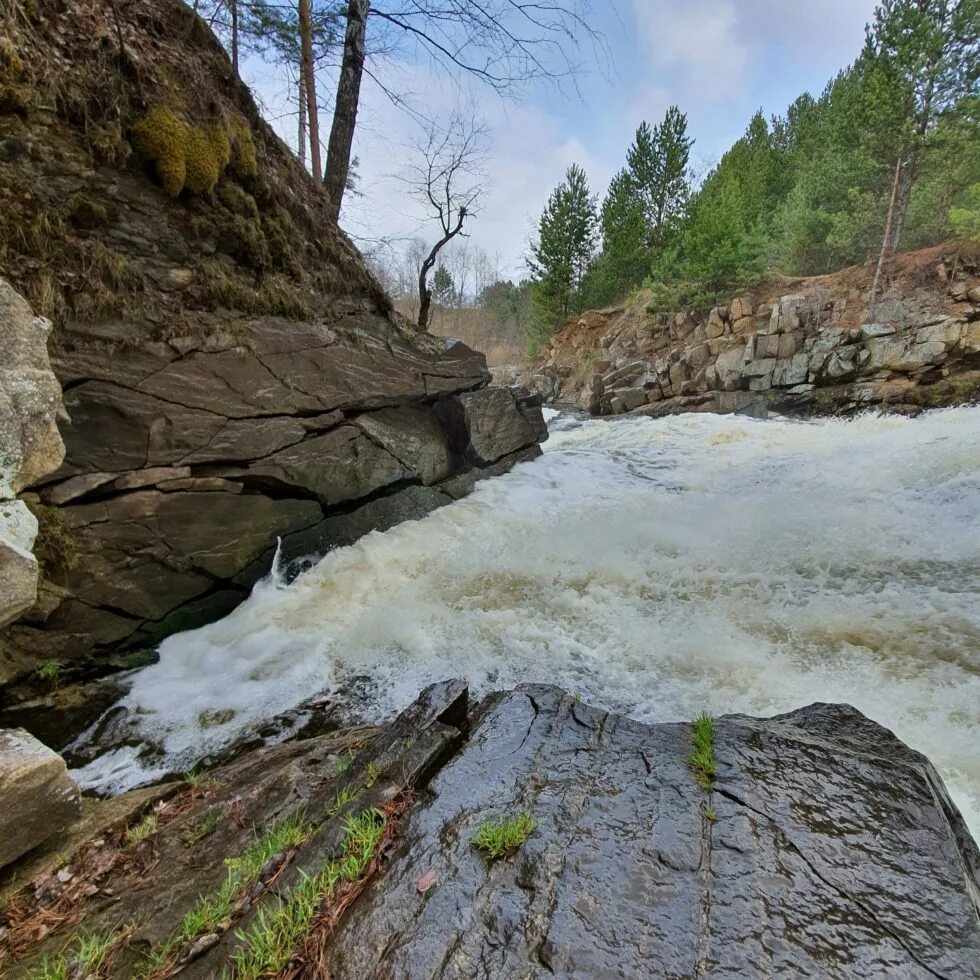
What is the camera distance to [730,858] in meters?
1.85

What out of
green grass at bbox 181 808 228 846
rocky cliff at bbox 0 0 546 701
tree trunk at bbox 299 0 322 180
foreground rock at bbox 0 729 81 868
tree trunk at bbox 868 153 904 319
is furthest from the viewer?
tree trunk at bbox 868 153 904 319

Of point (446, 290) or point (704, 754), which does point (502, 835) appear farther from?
point (446, 290)

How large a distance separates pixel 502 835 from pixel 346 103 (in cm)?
935

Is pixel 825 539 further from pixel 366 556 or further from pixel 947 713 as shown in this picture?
pixel 366 556

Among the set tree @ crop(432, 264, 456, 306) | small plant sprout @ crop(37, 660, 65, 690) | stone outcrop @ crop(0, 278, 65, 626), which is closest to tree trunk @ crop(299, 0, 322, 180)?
stone outcrop @ crop(0, 278, 65, 626)

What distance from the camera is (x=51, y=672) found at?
3.91 meters

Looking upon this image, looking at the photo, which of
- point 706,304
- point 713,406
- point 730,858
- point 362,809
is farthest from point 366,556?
point 706,304

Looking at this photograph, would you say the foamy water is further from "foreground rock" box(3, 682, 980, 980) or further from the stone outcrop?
the stone outcrop

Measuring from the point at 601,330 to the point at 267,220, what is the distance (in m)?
26.2

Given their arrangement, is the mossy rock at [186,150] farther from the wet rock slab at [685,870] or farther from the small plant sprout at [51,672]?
the wet rock slab at [685,870]

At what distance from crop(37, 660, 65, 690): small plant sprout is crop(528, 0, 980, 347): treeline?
79.0ft

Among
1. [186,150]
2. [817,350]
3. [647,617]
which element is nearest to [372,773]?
[647,617]

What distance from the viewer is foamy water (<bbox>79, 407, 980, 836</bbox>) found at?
349 cm

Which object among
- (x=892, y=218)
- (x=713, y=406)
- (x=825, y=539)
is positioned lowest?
(x=825, y=539)
